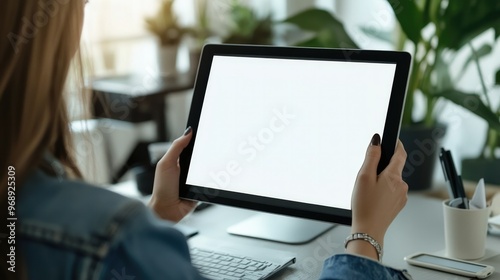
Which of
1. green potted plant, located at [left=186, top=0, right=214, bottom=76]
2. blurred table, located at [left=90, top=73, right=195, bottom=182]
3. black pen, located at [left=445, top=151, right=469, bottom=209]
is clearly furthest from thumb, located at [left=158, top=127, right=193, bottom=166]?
green potted plant, located at [left=186, top=0, right=214, bottom=76]

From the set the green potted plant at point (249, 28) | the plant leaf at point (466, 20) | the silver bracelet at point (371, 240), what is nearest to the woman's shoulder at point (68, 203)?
the silver bracelet at point (371, 240)

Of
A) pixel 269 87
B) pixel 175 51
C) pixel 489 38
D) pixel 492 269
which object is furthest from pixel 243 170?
pixel 175 51

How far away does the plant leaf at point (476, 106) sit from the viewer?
1541 mm

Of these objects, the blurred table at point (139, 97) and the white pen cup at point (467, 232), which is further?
the blurred table at point (139, 97)

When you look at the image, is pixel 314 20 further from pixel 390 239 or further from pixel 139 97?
pixel 139 97

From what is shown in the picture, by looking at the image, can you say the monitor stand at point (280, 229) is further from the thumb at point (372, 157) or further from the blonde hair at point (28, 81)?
the blonde hair at point (28, 81)

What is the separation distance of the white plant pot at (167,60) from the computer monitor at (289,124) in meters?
1.76

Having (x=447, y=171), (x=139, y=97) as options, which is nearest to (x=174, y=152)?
(x=447, y=171)

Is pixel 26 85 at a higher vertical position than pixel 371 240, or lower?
higher

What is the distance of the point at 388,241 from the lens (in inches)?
49.8

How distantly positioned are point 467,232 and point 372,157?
229 millimetres

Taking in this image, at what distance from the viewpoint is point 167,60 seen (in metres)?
3.04

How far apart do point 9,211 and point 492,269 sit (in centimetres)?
71

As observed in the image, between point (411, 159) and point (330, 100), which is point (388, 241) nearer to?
point (330, 100)
